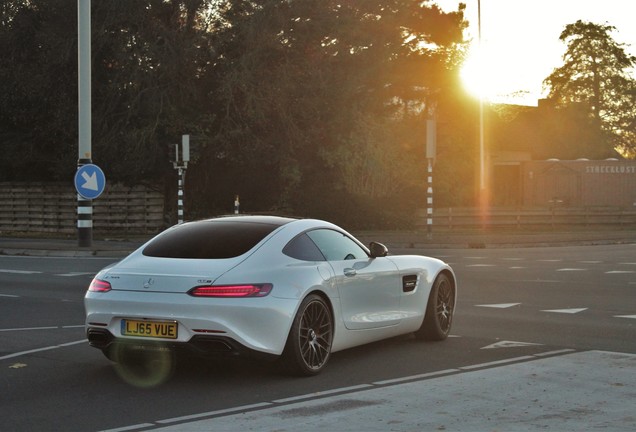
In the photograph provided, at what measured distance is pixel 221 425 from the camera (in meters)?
6.61

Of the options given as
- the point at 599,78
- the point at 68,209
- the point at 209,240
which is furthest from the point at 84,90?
the point at 599,78

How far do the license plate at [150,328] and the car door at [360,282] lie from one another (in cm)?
165

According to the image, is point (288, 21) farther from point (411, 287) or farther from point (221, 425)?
point (221, 425)

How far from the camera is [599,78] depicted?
281ft

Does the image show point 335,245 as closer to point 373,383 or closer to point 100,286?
point 373,383

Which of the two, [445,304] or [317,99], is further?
[317,99]

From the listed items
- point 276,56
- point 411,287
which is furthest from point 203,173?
point 411,287

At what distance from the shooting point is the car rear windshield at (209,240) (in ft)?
28.5

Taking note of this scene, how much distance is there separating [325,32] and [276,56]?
2.14 meters

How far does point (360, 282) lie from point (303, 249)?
742 millimetres

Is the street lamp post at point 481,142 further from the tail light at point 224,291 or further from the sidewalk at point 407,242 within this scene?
the tail light at point 224,291

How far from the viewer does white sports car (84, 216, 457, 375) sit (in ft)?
26.6

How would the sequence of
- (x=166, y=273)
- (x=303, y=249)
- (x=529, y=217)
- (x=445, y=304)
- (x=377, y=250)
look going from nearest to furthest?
(x=166, y=273), (x=303, y=249), (x=377, y=250), (x=445, y=304), (x=529, y=217)

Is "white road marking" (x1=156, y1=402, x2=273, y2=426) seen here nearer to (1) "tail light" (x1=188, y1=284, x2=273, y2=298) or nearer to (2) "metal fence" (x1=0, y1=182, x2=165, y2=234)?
(1) "tail light" (x1=188, y1=284, x2=273, y2=298)
